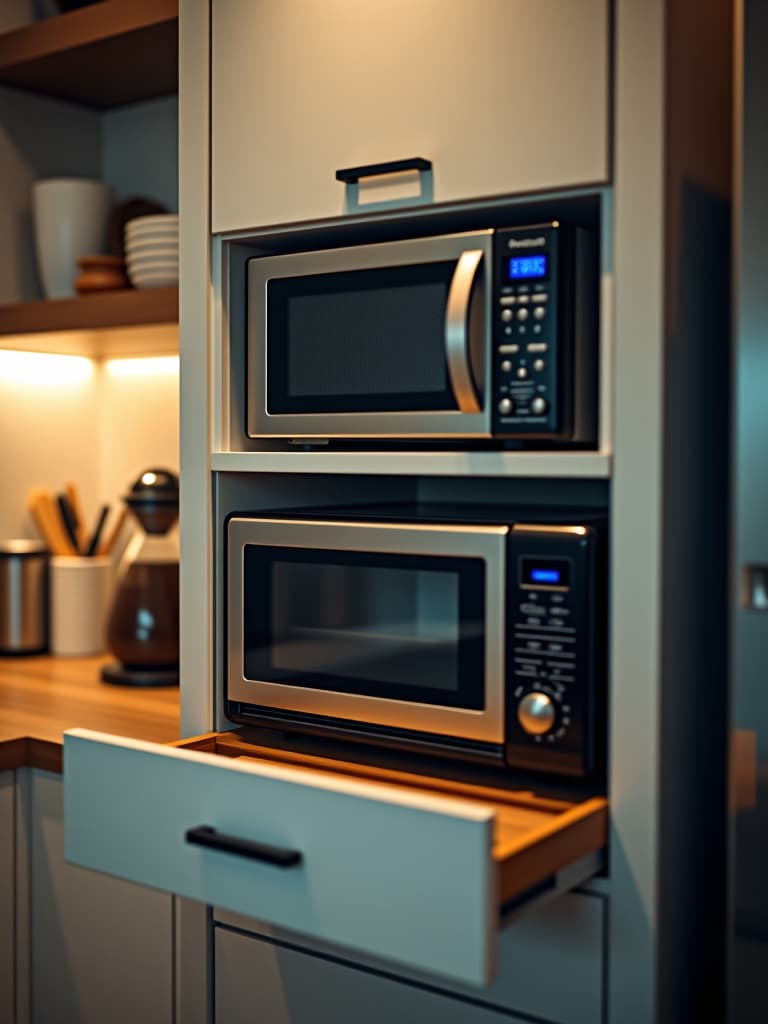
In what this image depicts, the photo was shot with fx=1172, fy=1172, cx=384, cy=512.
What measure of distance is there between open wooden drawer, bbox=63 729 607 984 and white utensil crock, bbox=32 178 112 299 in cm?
115

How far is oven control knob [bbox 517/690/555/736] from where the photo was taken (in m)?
1.25

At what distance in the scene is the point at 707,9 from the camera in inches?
50.9

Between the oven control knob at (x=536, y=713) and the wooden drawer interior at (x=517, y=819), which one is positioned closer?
the wooden drawer interior at (x=517, y=819)

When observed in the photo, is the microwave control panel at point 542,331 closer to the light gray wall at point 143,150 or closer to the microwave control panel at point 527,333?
the microwave control panel at point 527,333

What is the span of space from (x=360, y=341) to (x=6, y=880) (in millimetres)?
969

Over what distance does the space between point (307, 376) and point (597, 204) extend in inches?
16.1

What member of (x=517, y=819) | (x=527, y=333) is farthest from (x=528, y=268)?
(x=517, y=819)

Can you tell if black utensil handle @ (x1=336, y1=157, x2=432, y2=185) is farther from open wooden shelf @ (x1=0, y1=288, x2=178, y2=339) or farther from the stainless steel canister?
the stainless steel canister

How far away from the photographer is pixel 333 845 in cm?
109

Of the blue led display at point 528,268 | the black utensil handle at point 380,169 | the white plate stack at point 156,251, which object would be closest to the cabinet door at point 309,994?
the blue led display at point 528,268

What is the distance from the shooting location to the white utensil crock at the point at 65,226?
85.5 inches

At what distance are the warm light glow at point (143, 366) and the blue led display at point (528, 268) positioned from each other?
1183 mm

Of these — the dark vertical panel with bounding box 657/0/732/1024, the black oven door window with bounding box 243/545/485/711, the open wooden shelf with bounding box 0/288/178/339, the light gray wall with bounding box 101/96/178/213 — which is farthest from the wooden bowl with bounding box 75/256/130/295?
the dark vertical panel with bounding box 657/0/732/1024

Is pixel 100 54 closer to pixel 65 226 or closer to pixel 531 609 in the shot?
pixel 65 226
